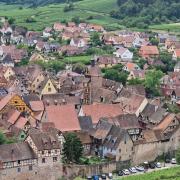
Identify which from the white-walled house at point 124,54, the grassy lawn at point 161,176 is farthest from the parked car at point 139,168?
the white-walled house at point 124,54

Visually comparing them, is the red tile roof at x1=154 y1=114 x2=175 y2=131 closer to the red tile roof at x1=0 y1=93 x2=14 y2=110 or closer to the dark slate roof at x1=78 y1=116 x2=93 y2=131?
the dark slate roof at x1=78 y1=116 x2=93 y2=131

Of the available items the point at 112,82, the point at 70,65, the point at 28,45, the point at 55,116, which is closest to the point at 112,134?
the point at 55,116

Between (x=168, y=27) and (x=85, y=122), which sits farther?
(x=168, y=27)

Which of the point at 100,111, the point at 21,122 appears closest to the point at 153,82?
the point at 100,111

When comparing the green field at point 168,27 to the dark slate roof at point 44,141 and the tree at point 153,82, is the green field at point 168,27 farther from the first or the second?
the dark slate roof at point 44,141

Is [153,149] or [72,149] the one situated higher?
[72,149]

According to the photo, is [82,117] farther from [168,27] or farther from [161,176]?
[168,27]
